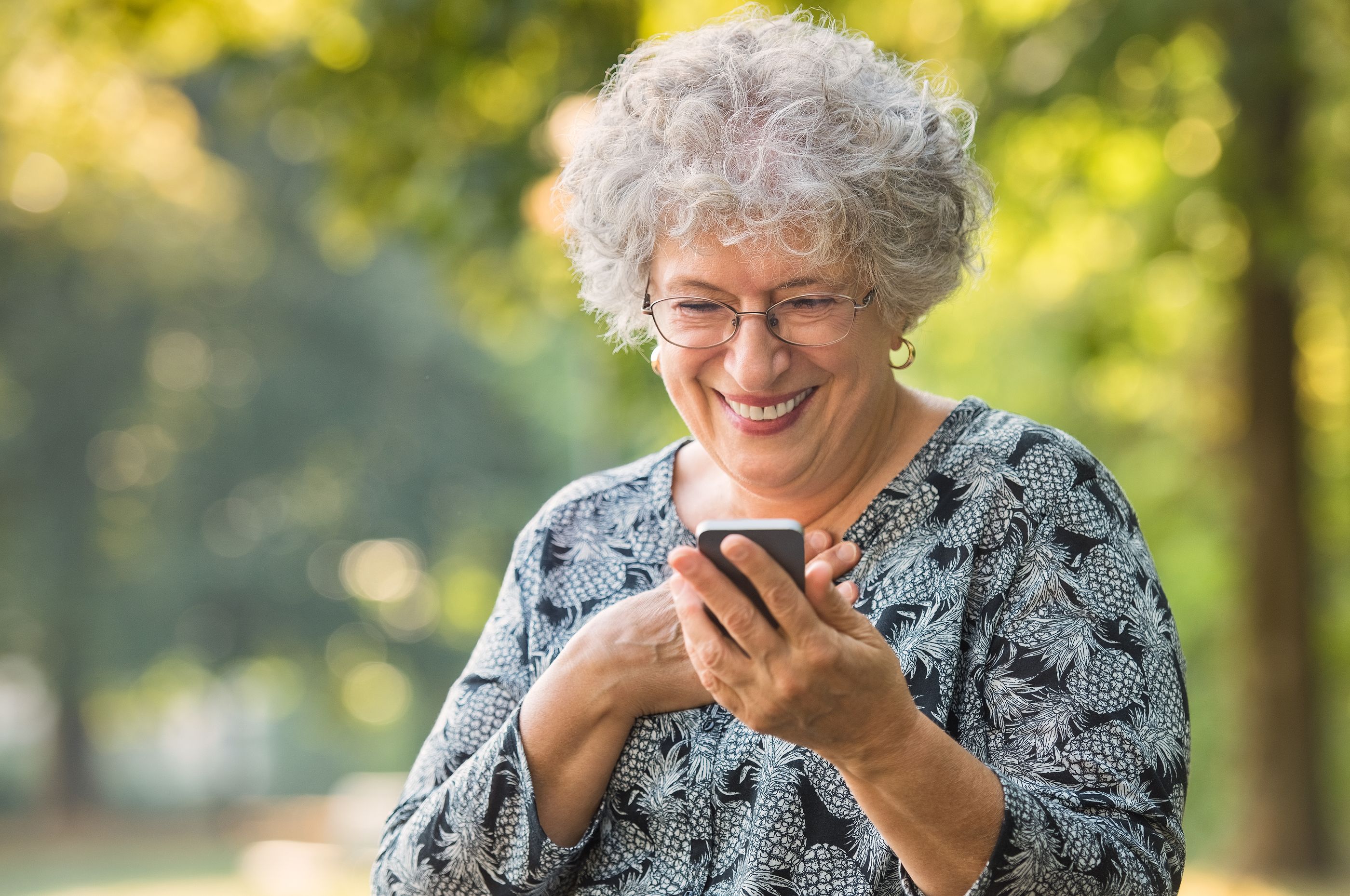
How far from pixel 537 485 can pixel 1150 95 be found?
1848 centimetres

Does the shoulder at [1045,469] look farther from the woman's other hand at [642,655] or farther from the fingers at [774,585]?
the fingers at [774,585]

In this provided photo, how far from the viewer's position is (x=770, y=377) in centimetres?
199

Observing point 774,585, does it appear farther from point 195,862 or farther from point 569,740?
point 195,862

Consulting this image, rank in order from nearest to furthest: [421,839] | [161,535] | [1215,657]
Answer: [421,839] → [1215,657] → [161,535]

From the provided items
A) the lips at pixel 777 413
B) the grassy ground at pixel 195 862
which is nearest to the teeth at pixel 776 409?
the lips at pixel 777 413

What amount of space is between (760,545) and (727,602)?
0.24 feet

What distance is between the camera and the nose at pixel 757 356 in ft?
6.50

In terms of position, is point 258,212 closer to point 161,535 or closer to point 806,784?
point 161,535

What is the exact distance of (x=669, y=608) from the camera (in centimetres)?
195

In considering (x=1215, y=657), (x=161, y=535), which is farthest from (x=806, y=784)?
(x=161, y=535)

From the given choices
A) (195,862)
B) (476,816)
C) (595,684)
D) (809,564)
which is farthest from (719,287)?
(195,862)

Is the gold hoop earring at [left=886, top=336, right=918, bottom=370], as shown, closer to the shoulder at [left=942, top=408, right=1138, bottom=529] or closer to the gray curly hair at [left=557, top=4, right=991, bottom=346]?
the gray curly hair at [left=557, top=4, right=991, bottom=346]

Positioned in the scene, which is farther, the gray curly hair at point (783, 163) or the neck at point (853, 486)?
the neck at point (853, 486)

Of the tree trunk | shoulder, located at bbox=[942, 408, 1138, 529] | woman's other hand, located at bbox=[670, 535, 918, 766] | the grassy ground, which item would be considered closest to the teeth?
shoulder, located at bbox=[942, 408, 1138, 529]
